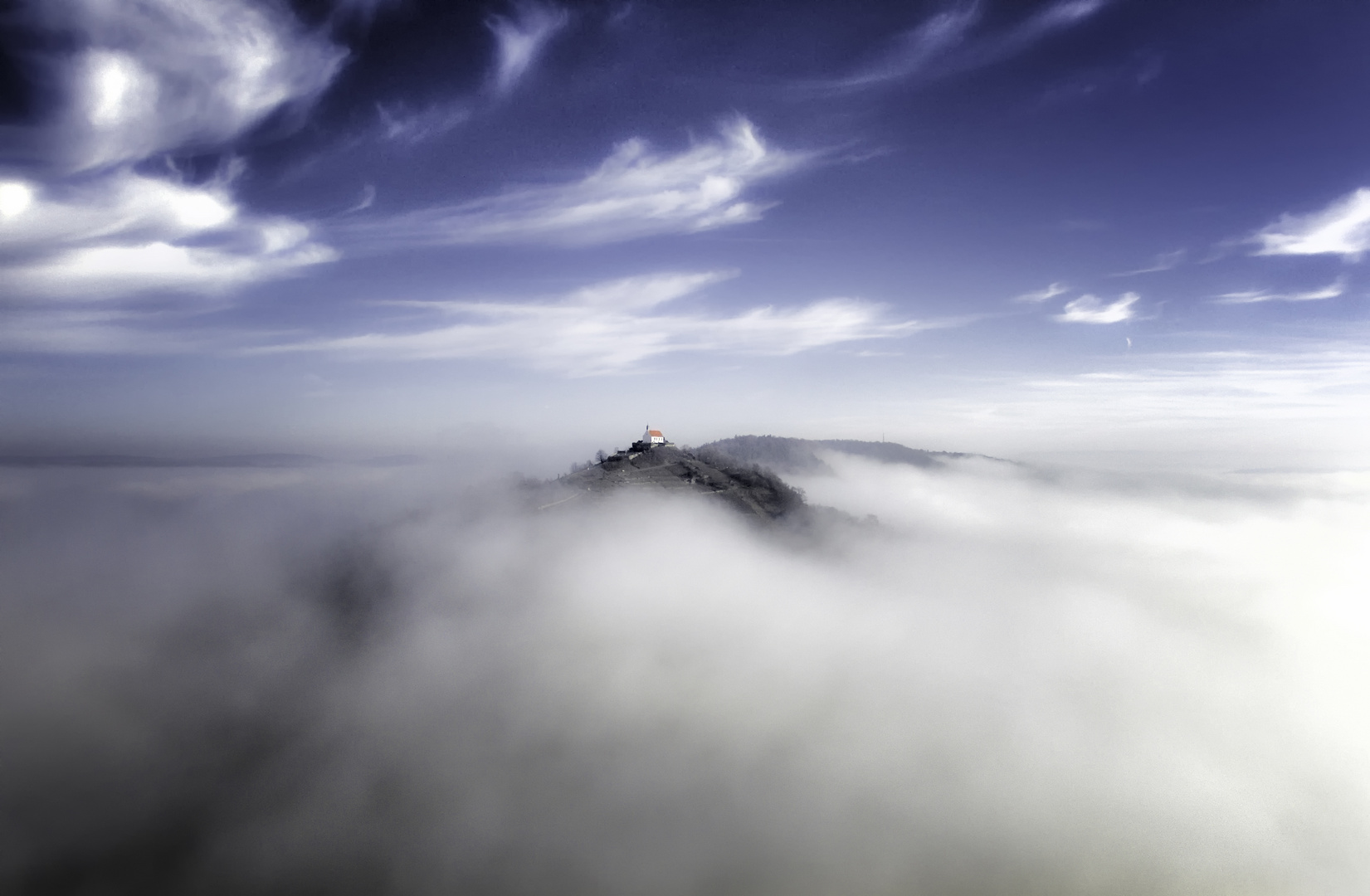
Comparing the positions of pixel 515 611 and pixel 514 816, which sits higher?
pixel 515 611

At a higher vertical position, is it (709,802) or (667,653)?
(667,653)

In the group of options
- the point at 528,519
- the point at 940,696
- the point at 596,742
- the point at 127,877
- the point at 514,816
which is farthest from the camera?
the point at 528,519

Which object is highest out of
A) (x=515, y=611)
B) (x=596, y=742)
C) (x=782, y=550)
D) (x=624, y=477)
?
(x=624, y=477)

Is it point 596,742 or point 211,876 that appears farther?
point 596,742

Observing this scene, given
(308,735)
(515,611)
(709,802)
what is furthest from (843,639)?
(308,735)

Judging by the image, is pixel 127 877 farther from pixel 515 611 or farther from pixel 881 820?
pixel 881 820

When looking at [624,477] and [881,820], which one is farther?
[624,477]

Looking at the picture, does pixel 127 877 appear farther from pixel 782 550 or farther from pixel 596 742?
pixel 782 550

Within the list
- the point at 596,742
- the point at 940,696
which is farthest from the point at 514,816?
the point at 940,696

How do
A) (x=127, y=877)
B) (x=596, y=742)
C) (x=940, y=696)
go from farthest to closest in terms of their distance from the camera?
1. (x=940, y=696)
2. (x=596, y=742)
3. (x=127, y=877)

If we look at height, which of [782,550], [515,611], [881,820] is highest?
[782,550]
